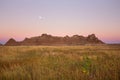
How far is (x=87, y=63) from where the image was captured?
7305 mm

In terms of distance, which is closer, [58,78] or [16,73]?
[58,78]

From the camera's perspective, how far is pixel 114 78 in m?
5.62

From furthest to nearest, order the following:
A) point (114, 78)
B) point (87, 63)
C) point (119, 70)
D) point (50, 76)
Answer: point (87, 63) → point (119, 70) → point (50, 76) → point (114, 78)

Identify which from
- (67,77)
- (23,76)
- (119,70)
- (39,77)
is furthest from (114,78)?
(23,76)

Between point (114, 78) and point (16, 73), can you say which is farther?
point (16, 73)

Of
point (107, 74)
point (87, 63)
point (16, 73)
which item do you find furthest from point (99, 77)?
point (16, 73)

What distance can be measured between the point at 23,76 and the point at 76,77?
1860 millimetres

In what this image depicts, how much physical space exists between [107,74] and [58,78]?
67.1 inches

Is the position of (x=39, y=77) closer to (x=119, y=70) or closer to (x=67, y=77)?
(x=67, y=77)

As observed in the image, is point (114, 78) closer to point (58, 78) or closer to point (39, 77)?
point (58, 78)

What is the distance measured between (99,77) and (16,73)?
10.00ft

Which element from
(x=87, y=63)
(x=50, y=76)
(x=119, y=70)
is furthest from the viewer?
(x=87, y=63)

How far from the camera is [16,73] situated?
263 inches

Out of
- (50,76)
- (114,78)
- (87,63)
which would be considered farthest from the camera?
(87,63)
